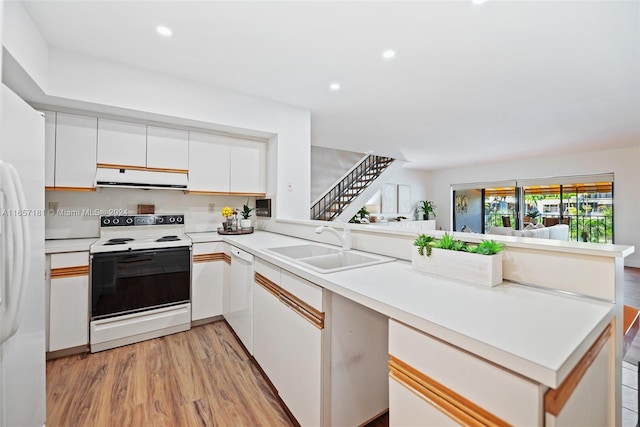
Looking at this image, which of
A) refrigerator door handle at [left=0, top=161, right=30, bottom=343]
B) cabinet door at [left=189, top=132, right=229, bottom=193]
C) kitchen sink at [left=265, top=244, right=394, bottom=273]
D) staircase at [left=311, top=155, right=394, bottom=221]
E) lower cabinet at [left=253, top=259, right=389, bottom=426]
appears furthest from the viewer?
staircase at [left=311, top=155, right=394, bottom=221]

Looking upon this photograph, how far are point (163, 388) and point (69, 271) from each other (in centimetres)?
124

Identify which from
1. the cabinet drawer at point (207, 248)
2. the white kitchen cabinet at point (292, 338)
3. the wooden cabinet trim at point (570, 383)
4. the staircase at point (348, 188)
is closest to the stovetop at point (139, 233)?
the cabinet drawer at point (207, 248)

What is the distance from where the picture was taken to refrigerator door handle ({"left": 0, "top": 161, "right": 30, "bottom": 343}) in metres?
0.98

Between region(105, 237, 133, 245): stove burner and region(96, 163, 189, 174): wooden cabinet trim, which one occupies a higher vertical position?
region(96, 163, 189, 174): wooden cabinet trim

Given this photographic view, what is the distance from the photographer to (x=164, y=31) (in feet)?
6.42

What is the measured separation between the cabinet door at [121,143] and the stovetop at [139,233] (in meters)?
0.56

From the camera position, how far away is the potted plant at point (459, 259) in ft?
3.84

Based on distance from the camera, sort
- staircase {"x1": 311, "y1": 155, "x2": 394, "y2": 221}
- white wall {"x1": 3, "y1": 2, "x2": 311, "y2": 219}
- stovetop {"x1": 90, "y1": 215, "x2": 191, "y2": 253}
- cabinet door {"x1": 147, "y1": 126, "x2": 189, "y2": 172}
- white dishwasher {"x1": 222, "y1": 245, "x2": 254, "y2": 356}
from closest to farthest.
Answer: white wall {"x1": 3, "y1": 2, "x2": 311, "y2": 219}
white dishwasher {"x1": 222, "y1": 245, "x2": 254, "y2": 356}
stovetop {"x1": 90, "y1": 215, "x2": 191, "y2": 253}
cabinet door {"x1": 147, "y1": 126, "x2": 189, "y2": 172}
staircase {"x1": 311, "y1": 155, "x2": 394, "y2": 221}

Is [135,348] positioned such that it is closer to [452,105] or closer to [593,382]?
[593,382]

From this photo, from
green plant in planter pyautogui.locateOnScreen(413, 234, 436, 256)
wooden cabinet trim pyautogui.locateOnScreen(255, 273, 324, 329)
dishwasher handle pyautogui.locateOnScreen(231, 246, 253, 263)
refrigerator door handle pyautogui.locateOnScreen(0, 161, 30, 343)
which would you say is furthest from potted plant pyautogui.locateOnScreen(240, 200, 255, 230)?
green plant in planter pyautogui.locateOnScreen(413, 234, 436, 256)

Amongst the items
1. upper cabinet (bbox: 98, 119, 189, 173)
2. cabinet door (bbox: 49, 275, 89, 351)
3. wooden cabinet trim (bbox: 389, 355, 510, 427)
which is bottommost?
cabinet door (bbox: 49, 275, 89, 351)

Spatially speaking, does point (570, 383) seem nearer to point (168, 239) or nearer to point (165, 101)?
point (168, 239)

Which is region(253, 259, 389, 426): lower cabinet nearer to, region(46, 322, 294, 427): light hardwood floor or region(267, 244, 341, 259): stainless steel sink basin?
region(46, 322, 294, 427): light hardwood floor

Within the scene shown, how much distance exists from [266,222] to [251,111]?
135 cm
